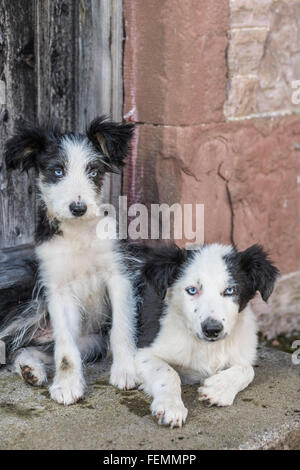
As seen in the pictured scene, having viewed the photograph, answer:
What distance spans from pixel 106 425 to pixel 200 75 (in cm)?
224

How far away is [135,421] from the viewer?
3.22 metres

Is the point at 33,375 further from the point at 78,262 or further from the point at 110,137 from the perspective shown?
the point at 110,137

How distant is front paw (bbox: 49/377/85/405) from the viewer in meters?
3.40

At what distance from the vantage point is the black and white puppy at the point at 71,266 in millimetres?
3629

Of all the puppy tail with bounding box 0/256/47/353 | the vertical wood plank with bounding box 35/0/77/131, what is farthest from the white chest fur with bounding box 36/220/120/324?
the vertical wood plank with bounding box 35/0/77/131

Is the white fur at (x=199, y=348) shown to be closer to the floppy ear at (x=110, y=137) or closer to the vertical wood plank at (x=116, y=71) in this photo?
the floppy ear at (x=110, y=137)

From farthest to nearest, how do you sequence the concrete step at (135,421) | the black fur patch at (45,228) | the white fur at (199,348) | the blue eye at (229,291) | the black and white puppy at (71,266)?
1. the black fur patch at (45,228)
2. the black and white puppy at (71,266)
3. the blue eye at (229,291)
4. the white fur at (199,348)
5. the concrete step at (135,421)

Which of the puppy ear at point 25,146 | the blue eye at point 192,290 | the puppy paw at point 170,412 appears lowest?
the puppy paw at point 170,412

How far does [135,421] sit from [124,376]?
43cm

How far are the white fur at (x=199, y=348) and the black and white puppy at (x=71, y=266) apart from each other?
0.76ft

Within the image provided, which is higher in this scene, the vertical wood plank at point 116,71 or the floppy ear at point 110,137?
the vertical wood plank at point 116,71

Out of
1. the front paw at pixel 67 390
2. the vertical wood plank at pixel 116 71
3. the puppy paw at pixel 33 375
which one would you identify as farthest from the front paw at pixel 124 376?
the vertical wood plank at pixel 116 71

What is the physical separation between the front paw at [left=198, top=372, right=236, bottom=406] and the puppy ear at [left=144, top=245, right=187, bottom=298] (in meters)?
0.51

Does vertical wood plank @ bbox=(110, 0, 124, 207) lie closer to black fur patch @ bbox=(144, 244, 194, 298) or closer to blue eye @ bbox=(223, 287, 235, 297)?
black fur patch @ bbox=(144, 244, 194, 298)
